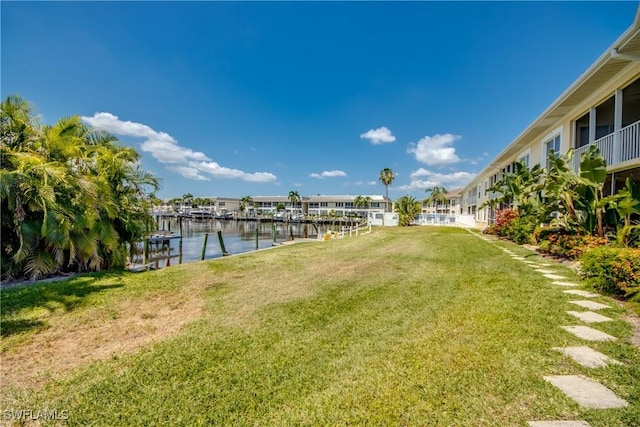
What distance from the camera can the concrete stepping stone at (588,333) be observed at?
3.69 meters

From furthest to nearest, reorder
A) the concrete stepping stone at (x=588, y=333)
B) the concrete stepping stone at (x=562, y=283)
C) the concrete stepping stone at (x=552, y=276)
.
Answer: the concrete stepping stone at (x=552, y=276), the concrete stepping stone at (x=562, y=283), the concrete stepping stone at (x=588, y=333)

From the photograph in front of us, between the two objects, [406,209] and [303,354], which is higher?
[406,209]

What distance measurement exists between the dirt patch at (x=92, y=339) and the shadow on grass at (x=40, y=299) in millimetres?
512

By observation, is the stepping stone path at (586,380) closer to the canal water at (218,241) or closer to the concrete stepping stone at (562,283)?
the concrete stepping stone at (562,283)

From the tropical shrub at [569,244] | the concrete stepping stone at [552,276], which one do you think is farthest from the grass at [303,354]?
the tropical shrub at [569,244]

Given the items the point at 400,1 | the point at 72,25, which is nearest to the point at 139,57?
the point at 72,25

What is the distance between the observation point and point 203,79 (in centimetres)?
2133

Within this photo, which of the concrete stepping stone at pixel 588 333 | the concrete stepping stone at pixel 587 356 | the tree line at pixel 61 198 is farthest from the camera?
the tree line at pixel 61 198

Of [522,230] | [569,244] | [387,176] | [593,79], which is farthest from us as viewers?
[387,176]

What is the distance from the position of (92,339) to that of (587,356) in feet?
19.7

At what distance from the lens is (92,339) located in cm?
400

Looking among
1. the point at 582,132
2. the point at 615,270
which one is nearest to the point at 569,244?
the point at 615,270

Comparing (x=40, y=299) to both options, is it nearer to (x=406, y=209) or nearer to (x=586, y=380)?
(x=586, y=380)

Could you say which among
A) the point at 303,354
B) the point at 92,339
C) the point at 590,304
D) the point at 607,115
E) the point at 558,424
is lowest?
the point at 92,339
